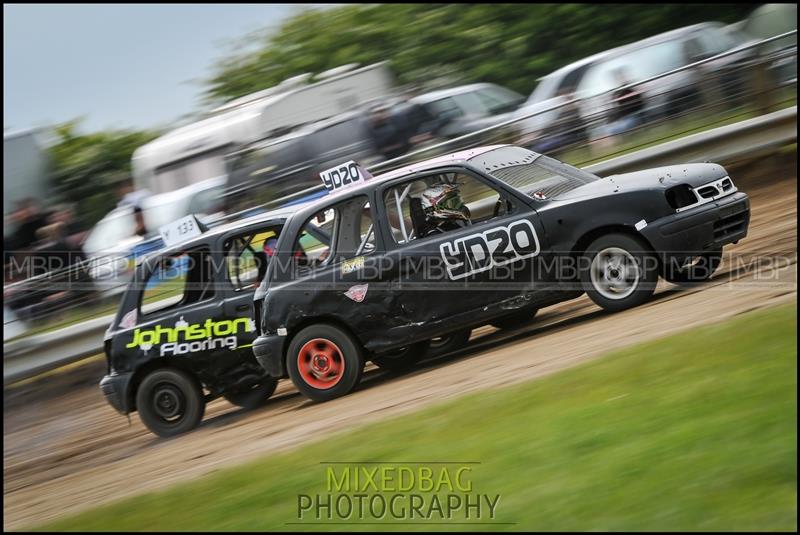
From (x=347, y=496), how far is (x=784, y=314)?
3126 millimetres

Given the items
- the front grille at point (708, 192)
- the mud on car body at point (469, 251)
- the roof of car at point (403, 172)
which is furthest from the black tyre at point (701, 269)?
the roof of car at point (403, 172)

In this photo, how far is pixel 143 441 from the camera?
10.9 meters

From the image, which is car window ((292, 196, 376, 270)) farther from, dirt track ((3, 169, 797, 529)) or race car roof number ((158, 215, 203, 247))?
race car roof number ((158, 215, 203, 247))

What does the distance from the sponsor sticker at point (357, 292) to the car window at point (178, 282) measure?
1743mm

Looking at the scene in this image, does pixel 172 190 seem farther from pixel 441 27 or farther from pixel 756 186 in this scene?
pixel 756 186

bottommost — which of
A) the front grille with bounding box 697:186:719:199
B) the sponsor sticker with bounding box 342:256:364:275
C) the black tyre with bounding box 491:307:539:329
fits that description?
the black tyre with bounding box 491:307:539:329

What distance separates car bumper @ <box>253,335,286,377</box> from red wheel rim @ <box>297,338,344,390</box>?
178 mm

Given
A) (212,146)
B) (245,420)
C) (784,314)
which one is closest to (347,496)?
(784,314)

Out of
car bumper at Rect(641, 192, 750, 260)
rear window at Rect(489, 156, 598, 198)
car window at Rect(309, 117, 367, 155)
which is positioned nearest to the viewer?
car bumper at Rect(641, 192, 750, 260)

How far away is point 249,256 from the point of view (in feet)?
34.8

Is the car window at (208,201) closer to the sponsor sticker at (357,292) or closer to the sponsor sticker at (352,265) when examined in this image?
the sponsor sticker at (352,265)

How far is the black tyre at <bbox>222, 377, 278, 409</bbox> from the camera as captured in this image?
11016 mm

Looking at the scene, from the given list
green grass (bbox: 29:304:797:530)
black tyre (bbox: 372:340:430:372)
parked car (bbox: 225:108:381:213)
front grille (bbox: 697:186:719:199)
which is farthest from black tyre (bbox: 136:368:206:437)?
parked car (bbox: 225:108:381:213)

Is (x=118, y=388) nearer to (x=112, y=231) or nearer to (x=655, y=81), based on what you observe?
(x=112, y=231)
